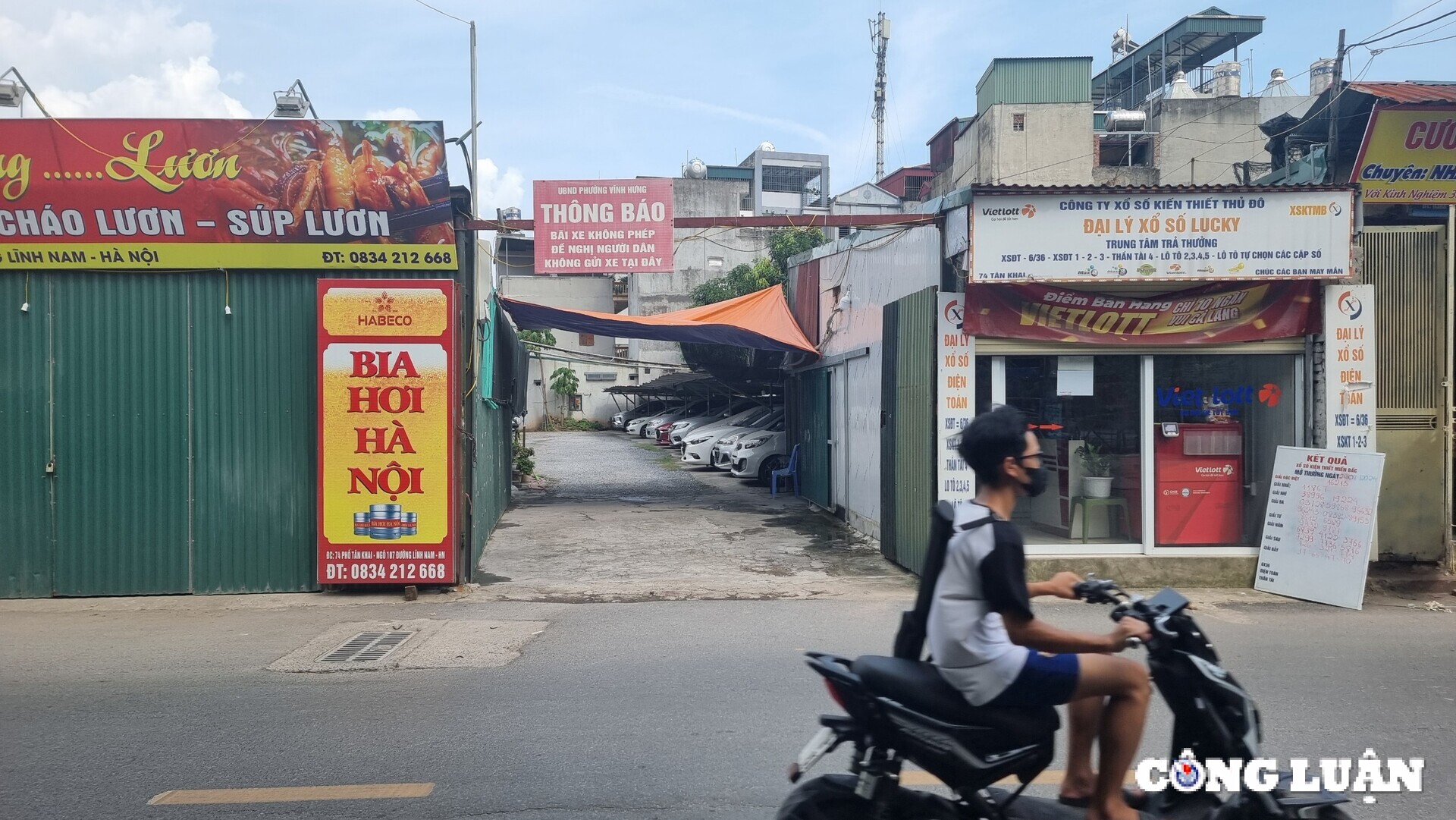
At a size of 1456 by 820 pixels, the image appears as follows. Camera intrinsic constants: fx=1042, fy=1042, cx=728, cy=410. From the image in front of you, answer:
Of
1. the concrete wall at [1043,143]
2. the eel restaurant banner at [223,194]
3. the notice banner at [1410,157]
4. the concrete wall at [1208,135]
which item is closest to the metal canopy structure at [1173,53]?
the concrete wall at [1208,135]

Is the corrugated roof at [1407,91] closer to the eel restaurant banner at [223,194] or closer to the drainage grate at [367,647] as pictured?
the eel restaurant banner at [223,194]

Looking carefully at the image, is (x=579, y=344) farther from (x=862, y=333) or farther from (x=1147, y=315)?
(x=1147, y=315)

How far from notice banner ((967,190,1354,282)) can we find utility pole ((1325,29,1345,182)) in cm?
357

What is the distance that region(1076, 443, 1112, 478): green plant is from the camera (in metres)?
10.4

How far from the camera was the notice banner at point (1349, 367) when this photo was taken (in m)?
9.90

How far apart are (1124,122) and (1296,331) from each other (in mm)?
29462

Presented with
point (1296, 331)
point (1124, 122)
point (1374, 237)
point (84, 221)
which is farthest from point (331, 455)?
point (1124, 122)

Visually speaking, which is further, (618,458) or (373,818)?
(618,458)

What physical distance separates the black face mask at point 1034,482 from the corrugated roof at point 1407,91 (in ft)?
36.3

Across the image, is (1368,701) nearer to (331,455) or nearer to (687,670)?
(687,670)

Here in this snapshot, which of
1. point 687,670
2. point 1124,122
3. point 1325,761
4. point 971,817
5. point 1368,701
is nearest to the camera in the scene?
point 971,817

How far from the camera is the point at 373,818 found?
441cm

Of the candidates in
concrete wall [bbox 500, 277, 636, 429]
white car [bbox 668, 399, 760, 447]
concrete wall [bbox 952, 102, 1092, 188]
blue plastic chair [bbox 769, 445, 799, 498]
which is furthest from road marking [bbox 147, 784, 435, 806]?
concrete wall [bbox 500, 277, 636, 429]

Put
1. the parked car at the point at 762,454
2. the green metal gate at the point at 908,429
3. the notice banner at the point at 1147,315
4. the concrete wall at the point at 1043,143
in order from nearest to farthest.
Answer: the notice banner at the point at 1147,315 < the green metal gate at the point at 908,429 < the parked car at the point at 762,454 < the concrete wall at the point at 1043,143
